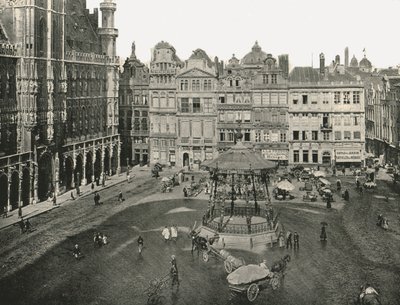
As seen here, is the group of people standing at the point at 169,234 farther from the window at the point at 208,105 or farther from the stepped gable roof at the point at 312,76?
the stepped gable roof at the point at 312,76

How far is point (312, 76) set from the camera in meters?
81.6

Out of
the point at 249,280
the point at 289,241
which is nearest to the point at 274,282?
the point at 249,280

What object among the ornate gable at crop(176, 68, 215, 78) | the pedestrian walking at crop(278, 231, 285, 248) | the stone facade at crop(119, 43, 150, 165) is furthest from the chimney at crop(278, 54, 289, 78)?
the pedestrian walking at crop(278, 231, 285, 248)

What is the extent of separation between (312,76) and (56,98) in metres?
39.9

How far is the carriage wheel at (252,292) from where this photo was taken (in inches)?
1055

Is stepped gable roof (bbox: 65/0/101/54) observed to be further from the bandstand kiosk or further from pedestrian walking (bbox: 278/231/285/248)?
pedestrian walking (bbox: 278/231/285/248)

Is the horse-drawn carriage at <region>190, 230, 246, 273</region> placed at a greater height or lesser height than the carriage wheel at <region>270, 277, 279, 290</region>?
greater

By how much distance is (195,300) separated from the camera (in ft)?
89.9

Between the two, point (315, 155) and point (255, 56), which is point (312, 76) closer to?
point (315, 155)

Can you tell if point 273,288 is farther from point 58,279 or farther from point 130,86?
point 130,86

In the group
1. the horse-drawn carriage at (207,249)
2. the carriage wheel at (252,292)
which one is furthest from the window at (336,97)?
the carriage wheel at (252,292)

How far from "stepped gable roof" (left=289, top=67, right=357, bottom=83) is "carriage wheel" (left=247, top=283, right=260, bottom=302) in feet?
191

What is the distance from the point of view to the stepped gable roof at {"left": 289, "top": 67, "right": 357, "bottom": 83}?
81250mm

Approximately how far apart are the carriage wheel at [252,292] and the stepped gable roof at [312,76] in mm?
58298
